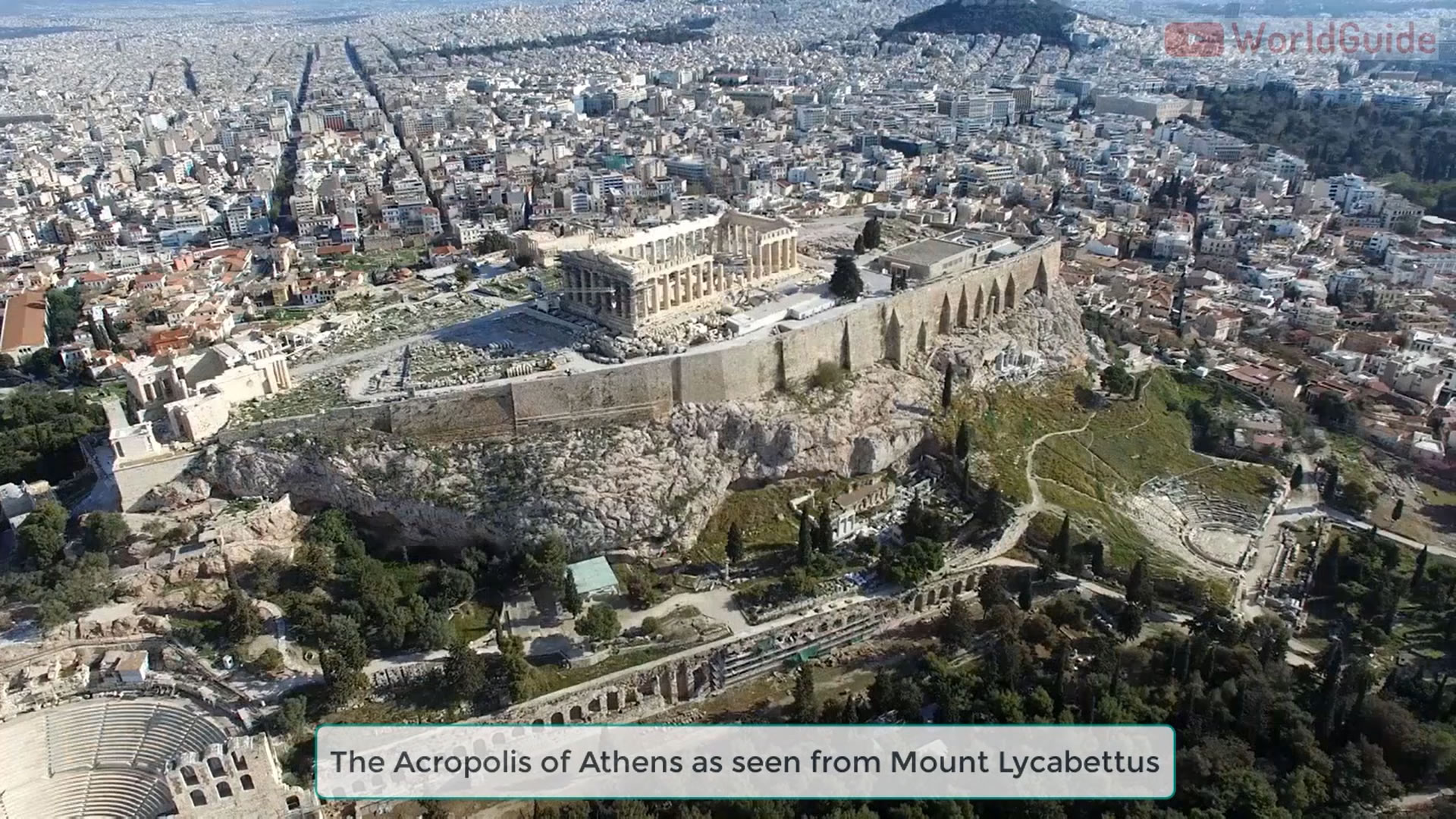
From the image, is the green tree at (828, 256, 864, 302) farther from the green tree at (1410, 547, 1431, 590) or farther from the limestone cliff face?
the green tree at (1410, 547, 1431, 590)

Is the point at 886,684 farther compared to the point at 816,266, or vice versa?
the point at 816,266

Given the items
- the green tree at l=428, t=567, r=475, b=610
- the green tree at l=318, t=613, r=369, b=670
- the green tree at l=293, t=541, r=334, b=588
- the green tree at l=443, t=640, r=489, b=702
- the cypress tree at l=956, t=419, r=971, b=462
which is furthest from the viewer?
the cypress tree at l=956, t=419, r=971, b=462

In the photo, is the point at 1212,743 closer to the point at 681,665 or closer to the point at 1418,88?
the point at 681,665

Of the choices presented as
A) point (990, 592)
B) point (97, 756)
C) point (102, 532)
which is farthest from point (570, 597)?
point (102, 532)

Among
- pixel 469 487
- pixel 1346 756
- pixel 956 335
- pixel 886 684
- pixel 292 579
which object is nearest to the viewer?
pixel 1346 756

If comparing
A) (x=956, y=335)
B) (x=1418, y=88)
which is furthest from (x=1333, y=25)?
(x=956, y=335)

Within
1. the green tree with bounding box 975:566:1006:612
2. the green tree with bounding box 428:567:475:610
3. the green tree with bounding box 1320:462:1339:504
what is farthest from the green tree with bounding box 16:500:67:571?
the green tree with bounding box 1320:462:1339:504
